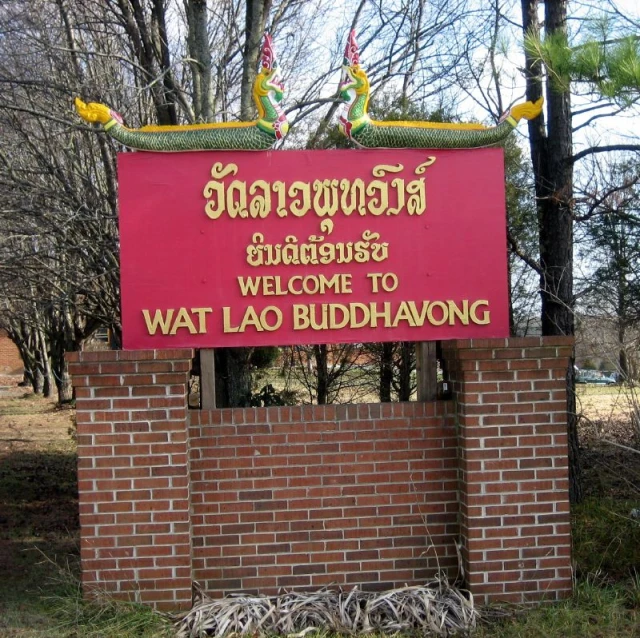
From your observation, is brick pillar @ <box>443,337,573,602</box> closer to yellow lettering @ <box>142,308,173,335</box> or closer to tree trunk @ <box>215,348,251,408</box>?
yellow lettering @ <box>142,308,173,335</box>

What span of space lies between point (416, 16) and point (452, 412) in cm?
672

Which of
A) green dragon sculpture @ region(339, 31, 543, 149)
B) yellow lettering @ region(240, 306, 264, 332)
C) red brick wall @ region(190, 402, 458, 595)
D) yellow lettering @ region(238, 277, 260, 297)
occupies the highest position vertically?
green dragon sculpture @ region(339, 31, 543, 149)

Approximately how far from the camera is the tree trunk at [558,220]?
7.38 meters

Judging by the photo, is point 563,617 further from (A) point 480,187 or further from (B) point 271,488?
(A) point 480,187

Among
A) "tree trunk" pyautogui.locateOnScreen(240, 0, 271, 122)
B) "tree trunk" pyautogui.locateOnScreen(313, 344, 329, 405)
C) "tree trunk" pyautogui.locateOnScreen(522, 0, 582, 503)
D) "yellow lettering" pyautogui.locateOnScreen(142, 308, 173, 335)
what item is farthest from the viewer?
"tree trunk" pyautogui.locateOnScreen(313, 344, 329, 405)

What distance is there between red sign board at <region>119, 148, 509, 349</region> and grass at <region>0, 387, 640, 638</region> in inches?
68.8

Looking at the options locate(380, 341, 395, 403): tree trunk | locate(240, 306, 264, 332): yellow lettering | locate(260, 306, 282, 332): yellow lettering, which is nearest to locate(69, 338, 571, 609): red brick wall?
locate(240, 306, 264, 332): yellow lettering

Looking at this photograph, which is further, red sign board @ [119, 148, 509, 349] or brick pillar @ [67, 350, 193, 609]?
red sign board @ [119, 148, 509, 349]

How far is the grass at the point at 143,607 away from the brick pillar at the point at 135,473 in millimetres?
239

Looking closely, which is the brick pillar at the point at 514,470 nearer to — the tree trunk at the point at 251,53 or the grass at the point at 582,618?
the grass at the point at 582,618

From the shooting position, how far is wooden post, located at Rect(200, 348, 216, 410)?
5.00 m

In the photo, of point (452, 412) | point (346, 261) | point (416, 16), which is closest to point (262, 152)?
point (346, 261)

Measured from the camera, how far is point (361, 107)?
5.03m

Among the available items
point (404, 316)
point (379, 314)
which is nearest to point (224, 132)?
point (379, 314)
